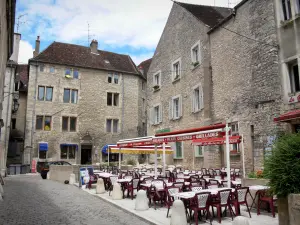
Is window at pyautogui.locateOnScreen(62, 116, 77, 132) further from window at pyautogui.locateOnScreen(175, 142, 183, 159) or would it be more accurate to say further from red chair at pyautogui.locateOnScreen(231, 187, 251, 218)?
red chair at pyautogui.locateOnScreen(231, 187, 251, 218)

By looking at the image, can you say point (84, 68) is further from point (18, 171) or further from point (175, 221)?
point (175, 221)

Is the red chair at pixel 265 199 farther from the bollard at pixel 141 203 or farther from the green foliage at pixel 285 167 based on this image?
the bollard at pixel 141 203

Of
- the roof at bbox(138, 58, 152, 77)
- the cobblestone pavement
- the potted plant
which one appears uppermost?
the roof at bbox(138, 58, 152, 77)

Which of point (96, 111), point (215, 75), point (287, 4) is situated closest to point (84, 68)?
point (96, 111)

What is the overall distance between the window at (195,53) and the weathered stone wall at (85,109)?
1371cm

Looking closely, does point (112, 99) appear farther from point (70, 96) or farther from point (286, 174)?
point (286, 174)

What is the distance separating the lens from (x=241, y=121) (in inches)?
559

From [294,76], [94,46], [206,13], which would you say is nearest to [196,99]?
[206,13]

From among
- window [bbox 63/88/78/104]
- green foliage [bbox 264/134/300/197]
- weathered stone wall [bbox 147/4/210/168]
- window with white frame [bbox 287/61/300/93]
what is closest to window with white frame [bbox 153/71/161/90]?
weathered stone wall [bbox 147/4/210/168]

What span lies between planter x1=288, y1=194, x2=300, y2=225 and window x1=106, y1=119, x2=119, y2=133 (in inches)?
1053

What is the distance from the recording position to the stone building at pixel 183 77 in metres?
17.7

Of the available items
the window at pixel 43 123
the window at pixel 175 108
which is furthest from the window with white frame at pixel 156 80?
the window at pixel 43 123

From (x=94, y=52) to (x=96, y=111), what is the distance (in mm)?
7448

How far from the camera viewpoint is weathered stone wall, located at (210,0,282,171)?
40.7ft
